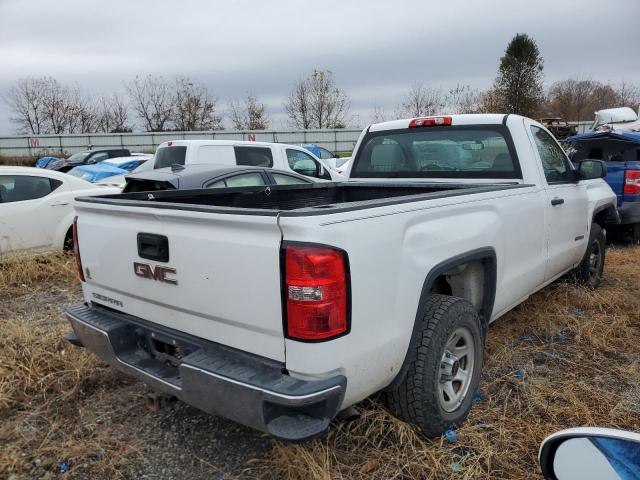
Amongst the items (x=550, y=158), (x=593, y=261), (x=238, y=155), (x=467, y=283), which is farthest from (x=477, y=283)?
(x=238, y=155)

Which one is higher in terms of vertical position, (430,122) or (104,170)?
(430,122)

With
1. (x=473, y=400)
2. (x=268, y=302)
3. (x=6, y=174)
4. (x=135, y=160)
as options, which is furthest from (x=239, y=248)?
(x=135, y=160)

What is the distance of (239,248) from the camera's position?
7.21 ft

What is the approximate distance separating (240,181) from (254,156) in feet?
9.99

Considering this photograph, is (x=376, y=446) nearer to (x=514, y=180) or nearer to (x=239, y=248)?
(x=239, y=248)

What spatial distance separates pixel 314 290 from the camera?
6.75 ft

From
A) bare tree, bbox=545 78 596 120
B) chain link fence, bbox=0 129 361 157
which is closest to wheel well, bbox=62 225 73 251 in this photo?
chain link fence, bbox=0 129 361 157

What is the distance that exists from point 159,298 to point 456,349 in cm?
173

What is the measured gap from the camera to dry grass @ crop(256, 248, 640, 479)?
261 cm

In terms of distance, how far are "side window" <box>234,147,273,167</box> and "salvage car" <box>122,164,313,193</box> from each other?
241 cm

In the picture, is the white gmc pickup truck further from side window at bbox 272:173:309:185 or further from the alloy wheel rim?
side window at bbox 272:173:309:185

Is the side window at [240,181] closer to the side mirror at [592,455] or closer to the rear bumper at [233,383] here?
the rear bumper at [233,383]

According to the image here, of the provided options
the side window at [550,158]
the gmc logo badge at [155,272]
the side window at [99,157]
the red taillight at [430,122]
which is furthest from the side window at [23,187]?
the side window at [99,157]

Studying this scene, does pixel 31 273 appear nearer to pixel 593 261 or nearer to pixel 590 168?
pixel 590 168
